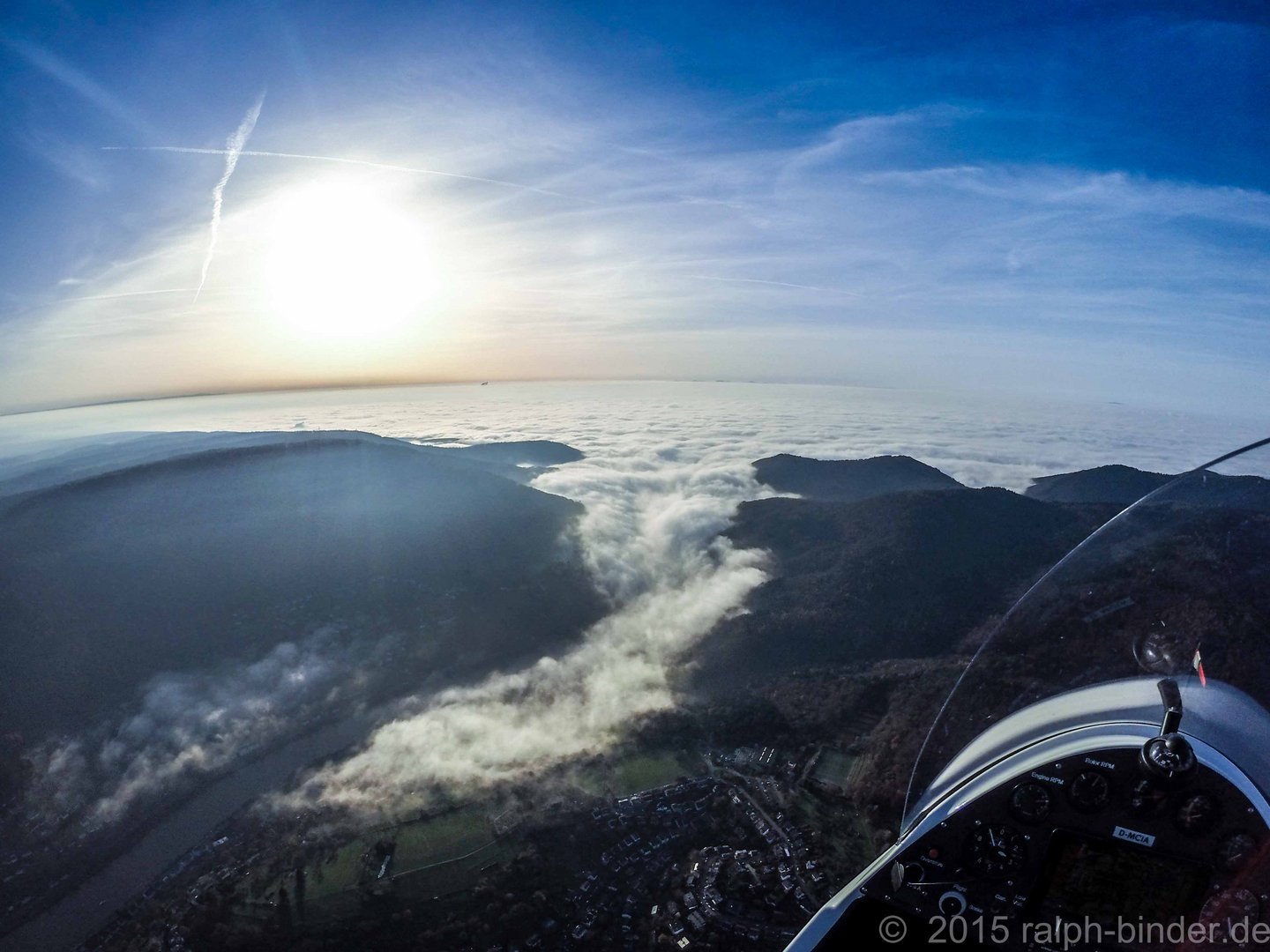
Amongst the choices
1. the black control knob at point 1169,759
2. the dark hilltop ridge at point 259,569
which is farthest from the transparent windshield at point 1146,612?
the dark hilltop ridge at point 259,569

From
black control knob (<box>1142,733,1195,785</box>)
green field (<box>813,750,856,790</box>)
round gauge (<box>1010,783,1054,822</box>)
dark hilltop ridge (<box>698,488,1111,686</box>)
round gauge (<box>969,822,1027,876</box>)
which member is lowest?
green field (<box>813,750,856,790</box>)

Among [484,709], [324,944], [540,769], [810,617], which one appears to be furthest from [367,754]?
[810,617]

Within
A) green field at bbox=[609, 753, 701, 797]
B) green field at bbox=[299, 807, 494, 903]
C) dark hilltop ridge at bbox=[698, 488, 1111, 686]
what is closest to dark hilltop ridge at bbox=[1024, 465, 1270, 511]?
dark hilltop ridge at bbox=[698, 488, 1111, 686]

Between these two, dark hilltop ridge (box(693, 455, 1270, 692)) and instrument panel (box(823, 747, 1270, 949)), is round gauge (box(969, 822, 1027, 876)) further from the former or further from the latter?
dark hilltop ridge (box(693, 455, 1270, 692))

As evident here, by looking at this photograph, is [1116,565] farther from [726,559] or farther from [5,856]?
[726,559]

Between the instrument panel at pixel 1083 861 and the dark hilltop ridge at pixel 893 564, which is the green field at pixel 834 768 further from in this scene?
the instrument panel at pixel 1083 861

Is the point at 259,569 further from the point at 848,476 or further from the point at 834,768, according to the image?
the point at 848,476
